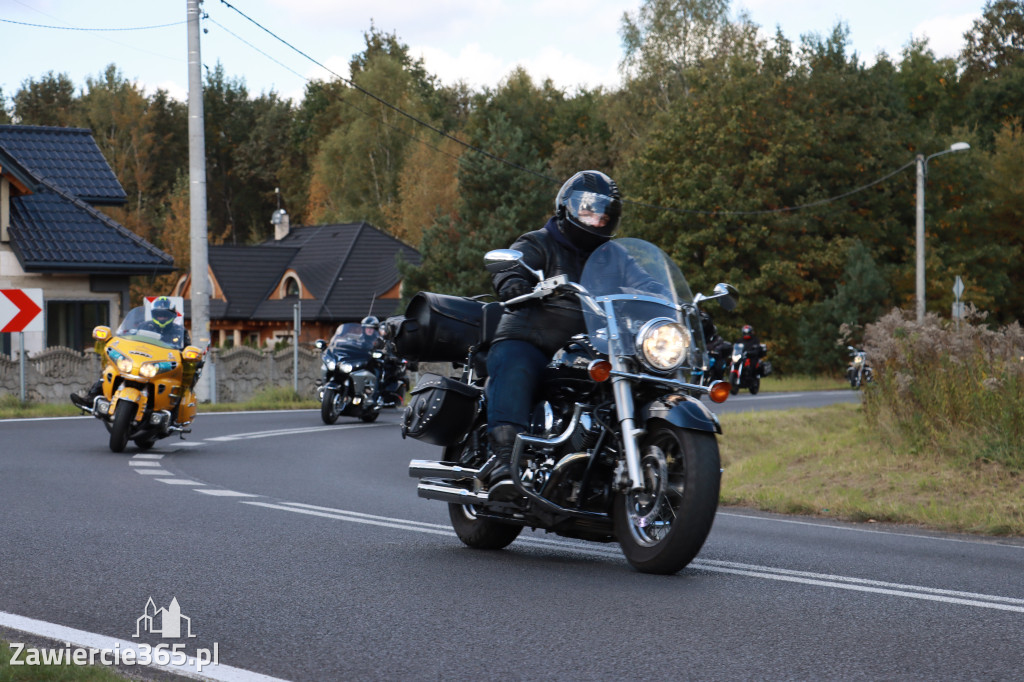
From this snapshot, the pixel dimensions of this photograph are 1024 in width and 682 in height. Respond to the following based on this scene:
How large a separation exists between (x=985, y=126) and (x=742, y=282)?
64.7 feet

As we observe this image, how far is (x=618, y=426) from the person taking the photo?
21.3 feet

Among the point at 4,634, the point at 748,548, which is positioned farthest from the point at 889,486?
the point at 4,634

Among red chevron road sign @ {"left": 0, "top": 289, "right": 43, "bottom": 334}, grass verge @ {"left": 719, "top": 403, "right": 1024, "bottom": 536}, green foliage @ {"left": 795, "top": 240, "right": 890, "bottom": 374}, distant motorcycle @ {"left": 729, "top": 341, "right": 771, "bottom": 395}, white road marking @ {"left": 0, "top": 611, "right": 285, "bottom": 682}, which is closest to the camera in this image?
white road marking @ {"left": 0, "top": 611, "right": 285, "bottom": 682}

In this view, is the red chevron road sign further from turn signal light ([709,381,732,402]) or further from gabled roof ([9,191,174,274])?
turn signal light ([709,381,732,402])

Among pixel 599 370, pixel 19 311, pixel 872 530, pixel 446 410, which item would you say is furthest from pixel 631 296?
pixel 19 311

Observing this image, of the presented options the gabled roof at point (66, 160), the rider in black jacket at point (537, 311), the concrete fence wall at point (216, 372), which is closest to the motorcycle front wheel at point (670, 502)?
the rider in black jacket at point (537, 311)

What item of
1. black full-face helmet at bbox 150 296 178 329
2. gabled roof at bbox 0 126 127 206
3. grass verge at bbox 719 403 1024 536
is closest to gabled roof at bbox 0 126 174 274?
gabled roof at bbox 0 126 127 206

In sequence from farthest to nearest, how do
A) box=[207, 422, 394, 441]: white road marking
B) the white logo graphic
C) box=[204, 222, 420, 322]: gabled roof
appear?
1. box=[204, 222, 420, 322]: gabled roof
2. box=[207, 422, 394, 441]: white road marking
3. the white logo graphic

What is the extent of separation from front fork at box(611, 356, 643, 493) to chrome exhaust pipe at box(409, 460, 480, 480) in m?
1.11

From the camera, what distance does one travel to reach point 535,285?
6977 mm

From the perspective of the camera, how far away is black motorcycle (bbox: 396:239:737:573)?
618cm

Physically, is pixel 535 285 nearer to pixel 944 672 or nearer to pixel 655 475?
pixel 655 475

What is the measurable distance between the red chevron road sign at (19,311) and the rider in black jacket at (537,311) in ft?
53.4

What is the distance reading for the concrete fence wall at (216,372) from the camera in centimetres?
2864
